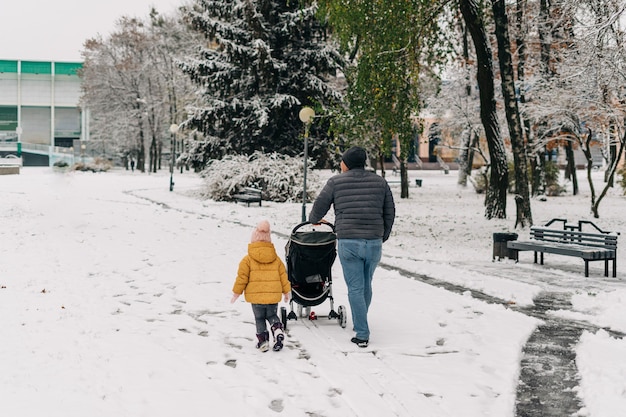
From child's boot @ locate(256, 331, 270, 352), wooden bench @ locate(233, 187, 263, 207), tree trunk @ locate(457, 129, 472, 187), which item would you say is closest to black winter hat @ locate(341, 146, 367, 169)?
child's boot @ locate(256, 331, 270, 352)

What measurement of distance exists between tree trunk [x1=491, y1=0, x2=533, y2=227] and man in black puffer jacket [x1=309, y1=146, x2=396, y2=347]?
1194cm

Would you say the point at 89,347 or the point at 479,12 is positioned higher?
the point at 479,12

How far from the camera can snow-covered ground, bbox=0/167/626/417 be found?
4.95m

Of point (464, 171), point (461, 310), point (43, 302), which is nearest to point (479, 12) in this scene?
point (461, 310)

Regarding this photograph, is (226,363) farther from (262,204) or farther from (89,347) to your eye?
(262,204)

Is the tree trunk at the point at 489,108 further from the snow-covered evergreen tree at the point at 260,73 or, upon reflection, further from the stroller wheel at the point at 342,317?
the stroller wheel at the point at 342,317

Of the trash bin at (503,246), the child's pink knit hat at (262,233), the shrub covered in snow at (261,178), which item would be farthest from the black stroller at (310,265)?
the shrub covered in snow at (261,178)

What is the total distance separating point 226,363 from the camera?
232 inches

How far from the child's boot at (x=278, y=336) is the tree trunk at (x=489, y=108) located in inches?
495

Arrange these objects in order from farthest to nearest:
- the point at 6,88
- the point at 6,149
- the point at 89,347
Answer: the point at 6,88
the point at 6,149
the point at 89,347

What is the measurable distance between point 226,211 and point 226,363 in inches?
686

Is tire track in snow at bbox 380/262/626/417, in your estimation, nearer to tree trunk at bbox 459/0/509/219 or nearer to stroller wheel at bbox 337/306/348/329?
stroller wheel at bbox 337/306/348/329

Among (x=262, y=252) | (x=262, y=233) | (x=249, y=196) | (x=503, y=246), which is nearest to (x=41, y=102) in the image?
(x=249, y=196)

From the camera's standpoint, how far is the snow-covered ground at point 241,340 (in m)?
4.95
